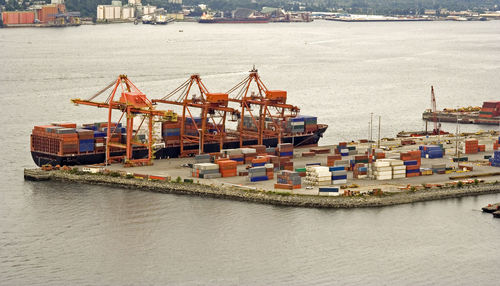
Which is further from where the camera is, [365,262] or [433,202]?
[433,202]

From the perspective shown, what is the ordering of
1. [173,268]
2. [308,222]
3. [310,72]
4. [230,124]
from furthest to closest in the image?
[310,72], [230,124], [308,222], [173,268]

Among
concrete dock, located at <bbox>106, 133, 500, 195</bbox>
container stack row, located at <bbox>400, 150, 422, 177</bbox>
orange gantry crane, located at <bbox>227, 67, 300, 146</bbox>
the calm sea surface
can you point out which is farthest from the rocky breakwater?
orange gantry crane, located at <bbox>227, 67, 300, 146</bbox>

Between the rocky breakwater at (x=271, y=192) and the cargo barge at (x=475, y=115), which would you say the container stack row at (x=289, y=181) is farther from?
the cargo barge at (x=475, y=115)

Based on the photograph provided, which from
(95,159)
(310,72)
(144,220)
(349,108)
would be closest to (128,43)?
(310,72)

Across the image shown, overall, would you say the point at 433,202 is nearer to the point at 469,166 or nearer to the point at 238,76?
the point at 469,166

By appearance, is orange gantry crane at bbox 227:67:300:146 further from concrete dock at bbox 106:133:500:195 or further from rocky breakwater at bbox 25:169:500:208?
rocky breakwater at bbox 25:169:500:208

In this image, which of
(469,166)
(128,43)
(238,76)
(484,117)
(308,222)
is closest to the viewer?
(308,222)

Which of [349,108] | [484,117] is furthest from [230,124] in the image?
[484,117]

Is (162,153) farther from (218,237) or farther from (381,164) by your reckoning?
(218,237)
